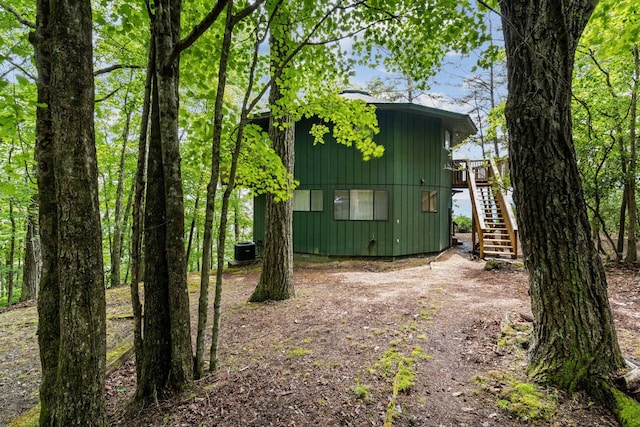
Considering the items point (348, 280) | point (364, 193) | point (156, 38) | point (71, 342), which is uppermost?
point (156, 38)

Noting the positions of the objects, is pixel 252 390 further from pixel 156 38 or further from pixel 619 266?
pixel 619 266

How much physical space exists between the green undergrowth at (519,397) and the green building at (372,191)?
24.6 feet

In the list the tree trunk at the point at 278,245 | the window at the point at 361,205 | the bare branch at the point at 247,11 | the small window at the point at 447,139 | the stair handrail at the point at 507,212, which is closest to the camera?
the bare branch at the point at 247,11

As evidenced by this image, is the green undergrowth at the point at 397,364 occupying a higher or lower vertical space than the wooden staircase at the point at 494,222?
lower

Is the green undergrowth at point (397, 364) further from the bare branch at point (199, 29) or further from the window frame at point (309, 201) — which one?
the window frame at point (309, 201)

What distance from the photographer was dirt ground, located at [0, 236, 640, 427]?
207cm

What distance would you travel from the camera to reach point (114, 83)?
8.77m

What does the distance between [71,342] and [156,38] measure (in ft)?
7.39

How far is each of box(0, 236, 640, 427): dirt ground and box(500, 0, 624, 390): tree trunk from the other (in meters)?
0.36

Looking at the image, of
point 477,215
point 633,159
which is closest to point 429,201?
point 477,215

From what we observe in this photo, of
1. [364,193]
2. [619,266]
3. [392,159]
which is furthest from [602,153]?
[364,193]

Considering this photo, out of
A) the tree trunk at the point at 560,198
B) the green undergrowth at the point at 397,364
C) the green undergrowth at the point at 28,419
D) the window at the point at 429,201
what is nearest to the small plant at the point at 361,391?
the green undergrowth at the point at 397,364

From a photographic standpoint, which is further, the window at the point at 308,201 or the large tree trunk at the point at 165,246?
the window at the point at 308,201

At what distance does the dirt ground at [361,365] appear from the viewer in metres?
2.07
